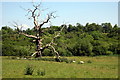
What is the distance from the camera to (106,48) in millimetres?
56094

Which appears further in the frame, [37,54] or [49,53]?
[49,53]

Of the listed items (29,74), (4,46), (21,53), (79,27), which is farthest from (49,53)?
(79,27)

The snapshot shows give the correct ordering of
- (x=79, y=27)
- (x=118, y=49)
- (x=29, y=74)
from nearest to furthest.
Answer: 1. (x=29, y=74)
2. (x=118, y=49)
3. (x=79, y=27)

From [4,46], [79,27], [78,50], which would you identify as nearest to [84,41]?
[78,50]

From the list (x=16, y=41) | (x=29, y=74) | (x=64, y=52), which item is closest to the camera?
(x=29, y=74)

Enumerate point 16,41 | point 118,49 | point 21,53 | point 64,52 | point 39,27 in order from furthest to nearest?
point 16,41
point 118,49
point 64,52
point 21,53
point 39,27

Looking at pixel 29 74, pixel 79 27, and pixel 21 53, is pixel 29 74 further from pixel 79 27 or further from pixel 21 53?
pixel 79 27

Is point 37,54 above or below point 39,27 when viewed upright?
below

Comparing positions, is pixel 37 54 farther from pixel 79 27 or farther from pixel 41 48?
pixel 79 27

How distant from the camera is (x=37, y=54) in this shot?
37656 mm

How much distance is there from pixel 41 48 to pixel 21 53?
12.4 meters

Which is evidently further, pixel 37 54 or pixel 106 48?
pixel 106 48

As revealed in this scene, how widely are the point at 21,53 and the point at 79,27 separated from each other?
7356 centimetres

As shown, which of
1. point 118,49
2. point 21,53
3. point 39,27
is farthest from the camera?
point 118,49
